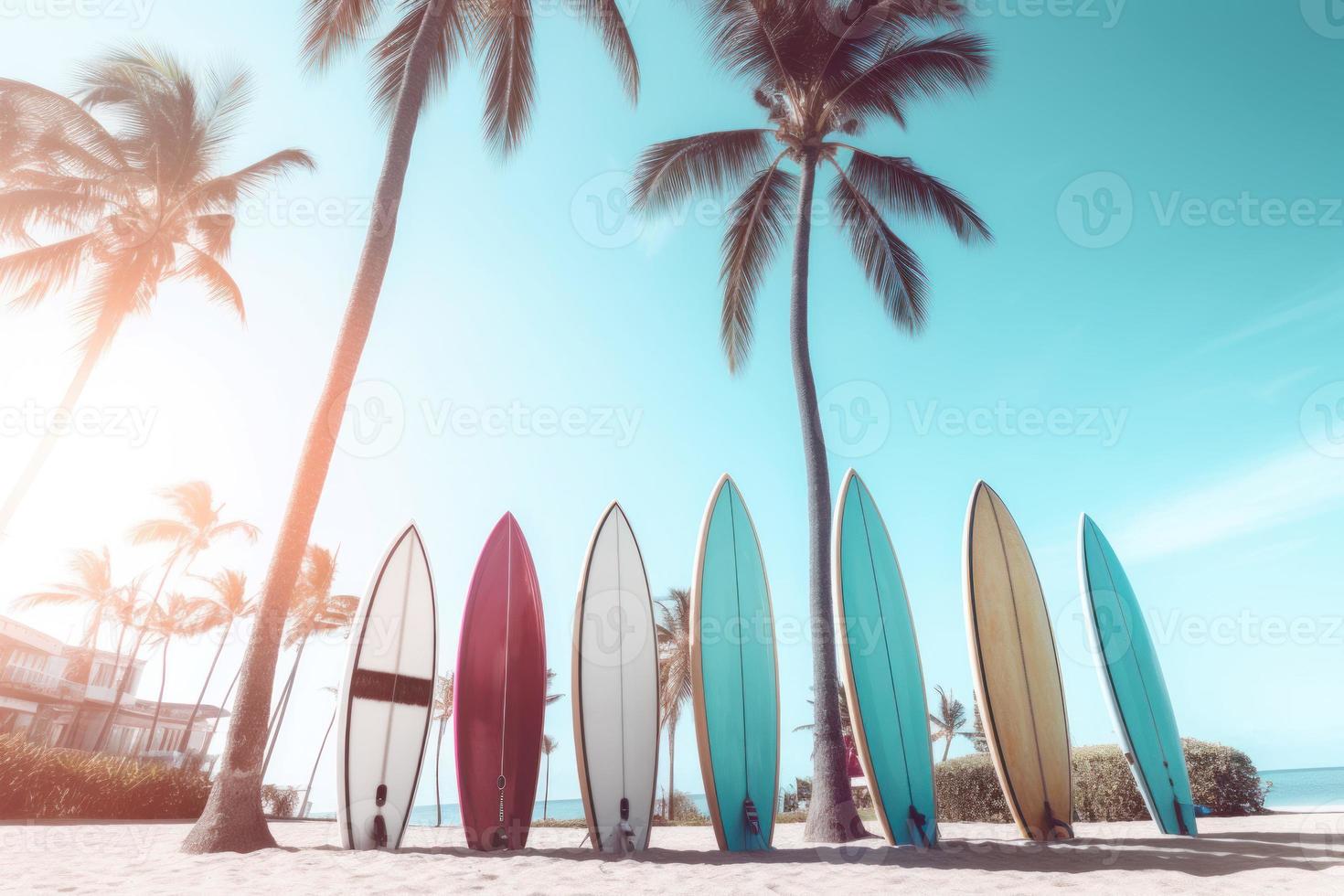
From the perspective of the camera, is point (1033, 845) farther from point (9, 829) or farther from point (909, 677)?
point (9, 829)

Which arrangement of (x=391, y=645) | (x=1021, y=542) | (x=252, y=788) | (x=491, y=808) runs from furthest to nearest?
(x=1021, y=542) < (x=391, y=645) < (x=491, y=808) < (x=252, y=788)

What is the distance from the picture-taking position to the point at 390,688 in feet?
16.8

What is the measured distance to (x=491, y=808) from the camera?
4883 millimetres

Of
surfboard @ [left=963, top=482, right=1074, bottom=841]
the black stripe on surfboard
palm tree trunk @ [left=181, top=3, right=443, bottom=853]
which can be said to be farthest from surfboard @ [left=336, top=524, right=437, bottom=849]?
surfboard @ [left=963, top=482, right=1074, bottom=841]

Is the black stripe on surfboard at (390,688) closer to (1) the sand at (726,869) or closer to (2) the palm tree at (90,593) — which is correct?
(1) the sand at (726,869)

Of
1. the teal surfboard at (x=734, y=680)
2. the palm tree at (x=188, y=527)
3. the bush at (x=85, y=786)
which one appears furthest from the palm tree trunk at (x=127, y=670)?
the teal surfboard at (x=734, y=680)

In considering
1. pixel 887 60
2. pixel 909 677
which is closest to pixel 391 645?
pixel 909 677

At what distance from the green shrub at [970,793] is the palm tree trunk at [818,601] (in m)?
3.55

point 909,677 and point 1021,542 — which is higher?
point 1021,542

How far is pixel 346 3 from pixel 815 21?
4.69 metres

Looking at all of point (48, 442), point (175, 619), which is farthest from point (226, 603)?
point (48, 442)

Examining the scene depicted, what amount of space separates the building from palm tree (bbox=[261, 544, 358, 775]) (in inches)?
122

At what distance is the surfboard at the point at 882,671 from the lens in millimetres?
4973

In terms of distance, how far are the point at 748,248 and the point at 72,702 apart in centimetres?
2257
